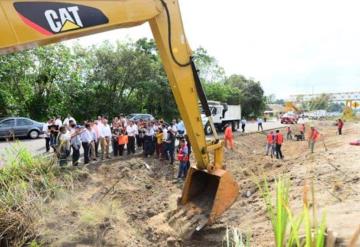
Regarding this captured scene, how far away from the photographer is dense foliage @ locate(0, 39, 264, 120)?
1213 inches

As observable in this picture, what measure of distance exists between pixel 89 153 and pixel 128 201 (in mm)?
3337

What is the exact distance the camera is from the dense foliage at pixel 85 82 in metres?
30.8

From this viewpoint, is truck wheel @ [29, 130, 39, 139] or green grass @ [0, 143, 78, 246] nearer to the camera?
green grass @ [0, 143, 78, 246]

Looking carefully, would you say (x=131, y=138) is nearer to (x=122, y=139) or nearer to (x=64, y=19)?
(x=122, y=139)

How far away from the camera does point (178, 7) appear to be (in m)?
6.95

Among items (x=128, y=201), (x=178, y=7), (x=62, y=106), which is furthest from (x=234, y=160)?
(x=62, y=106)

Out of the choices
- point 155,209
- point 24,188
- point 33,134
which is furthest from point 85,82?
point 24,188

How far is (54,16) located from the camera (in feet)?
15.6

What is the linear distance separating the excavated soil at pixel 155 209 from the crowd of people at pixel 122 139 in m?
0.90

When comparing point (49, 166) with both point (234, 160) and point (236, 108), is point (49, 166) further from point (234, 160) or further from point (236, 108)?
point (236, 108)

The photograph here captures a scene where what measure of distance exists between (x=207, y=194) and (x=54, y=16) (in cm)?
498

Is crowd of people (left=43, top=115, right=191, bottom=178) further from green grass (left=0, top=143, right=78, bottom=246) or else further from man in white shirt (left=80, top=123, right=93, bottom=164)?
green grass (left=0, top=143, right=78, bottom=246)

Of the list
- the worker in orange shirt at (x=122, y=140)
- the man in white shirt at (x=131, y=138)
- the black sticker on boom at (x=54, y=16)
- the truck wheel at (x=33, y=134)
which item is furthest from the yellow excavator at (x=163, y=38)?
the truck wheel at (x=33, y=134)

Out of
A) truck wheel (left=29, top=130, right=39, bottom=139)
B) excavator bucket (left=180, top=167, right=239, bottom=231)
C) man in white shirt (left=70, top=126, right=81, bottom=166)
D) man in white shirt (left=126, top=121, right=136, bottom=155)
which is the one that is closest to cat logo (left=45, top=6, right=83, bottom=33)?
excavator bucket (left=180, top=167, right=239, bottom=231)
